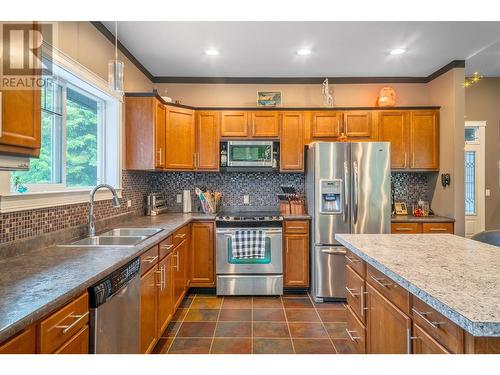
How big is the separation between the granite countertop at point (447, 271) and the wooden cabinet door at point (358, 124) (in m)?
2.04

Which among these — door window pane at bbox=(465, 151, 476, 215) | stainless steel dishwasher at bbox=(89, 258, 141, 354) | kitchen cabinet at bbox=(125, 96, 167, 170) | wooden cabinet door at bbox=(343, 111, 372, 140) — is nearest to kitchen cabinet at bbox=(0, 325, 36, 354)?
stainless steel dishwasher at bbox=(89, 258, 141, 354)

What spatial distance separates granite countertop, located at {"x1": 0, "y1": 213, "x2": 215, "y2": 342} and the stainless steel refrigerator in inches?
84.1

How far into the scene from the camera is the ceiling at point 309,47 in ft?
9.51

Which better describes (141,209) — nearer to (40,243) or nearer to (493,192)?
(40,243)

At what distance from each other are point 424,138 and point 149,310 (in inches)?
149

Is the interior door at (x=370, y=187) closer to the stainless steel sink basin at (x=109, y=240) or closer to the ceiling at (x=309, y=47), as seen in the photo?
the ceiling at (x=309, y=47)

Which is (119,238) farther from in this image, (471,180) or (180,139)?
(471,180)

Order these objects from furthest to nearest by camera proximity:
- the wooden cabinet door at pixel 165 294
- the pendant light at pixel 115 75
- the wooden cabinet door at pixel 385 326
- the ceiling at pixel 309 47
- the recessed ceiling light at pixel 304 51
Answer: the recessed ceiling light at pixel 304 51 → the ceiling at pixel 309 47 → the wooden cabinet door at pixel 165 294 → the pendant light at pixel 115 75 → the wooden cabinet door at pixel 385 326

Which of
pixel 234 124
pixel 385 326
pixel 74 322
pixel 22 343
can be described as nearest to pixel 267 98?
pixel 234 124

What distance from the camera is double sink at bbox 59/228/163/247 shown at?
2362 mm

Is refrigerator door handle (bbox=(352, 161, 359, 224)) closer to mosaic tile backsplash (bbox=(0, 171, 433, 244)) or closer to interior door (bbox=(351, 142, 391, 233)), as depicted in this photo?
interior door (bbox=(351, 142, 391, 233))

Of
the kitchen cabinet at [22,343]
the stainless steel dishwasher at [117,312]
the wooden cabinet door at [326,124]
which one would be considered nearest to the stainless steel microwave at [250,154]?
the wooden cabinet door at [326,124]

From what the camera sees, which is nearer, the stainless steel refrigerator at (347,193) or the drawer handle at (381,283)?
the drawer handle at (381,283)

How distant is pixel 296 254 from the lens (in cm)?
374
